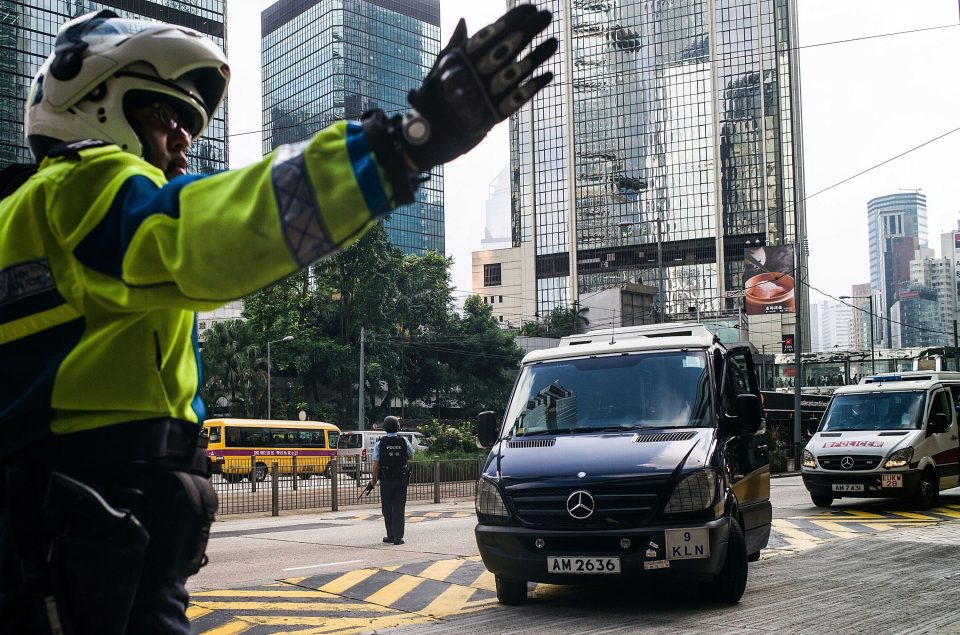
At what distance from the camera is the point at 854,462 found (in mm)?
15867

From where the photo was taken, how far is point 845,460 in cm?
1592

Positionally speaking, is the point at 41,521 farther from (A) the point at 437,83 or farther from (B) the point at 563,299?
(B) the point at 563,299

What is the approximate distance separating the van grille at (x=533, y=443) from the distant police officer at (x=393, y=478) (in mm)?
5353

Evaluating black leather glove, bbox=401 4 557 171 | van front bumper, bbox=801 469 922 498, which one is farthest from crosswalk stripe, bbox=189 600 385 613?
van front bumper, bbox=801 469 922 498

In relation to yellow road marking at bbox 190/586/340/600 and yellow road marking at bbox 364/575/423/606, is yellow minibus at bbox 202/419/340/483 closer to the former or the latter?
yellow road marking at bbox 364/575/423/606

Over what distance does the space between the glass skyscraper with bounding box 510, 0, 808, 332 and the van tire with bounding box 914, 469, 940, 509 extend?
104m

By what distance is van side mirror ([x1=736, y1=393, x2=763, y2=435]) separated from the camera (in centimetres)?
776

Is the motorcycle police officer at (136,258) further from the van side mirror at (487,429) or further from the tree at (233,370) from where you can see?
the tree at (233,370)

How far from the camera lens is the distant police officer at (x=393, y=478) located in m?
12.8

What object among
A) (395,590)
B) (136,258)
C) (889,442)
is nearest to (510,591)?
(395,590)

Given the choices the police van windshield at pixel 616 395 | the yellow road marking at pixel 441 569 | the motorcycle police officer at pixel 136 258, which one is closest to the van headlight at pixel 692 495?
the police van windshield at pixel 616 395

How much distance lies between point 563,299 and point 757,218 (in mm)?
26745

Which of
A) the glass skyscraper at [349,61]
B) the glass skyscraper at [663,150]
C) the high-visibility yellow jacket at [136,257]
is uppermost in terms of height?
the glass skyscraper at [349,61]

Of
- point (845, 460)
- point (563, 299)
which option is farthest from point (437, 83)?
point (563, 299)
